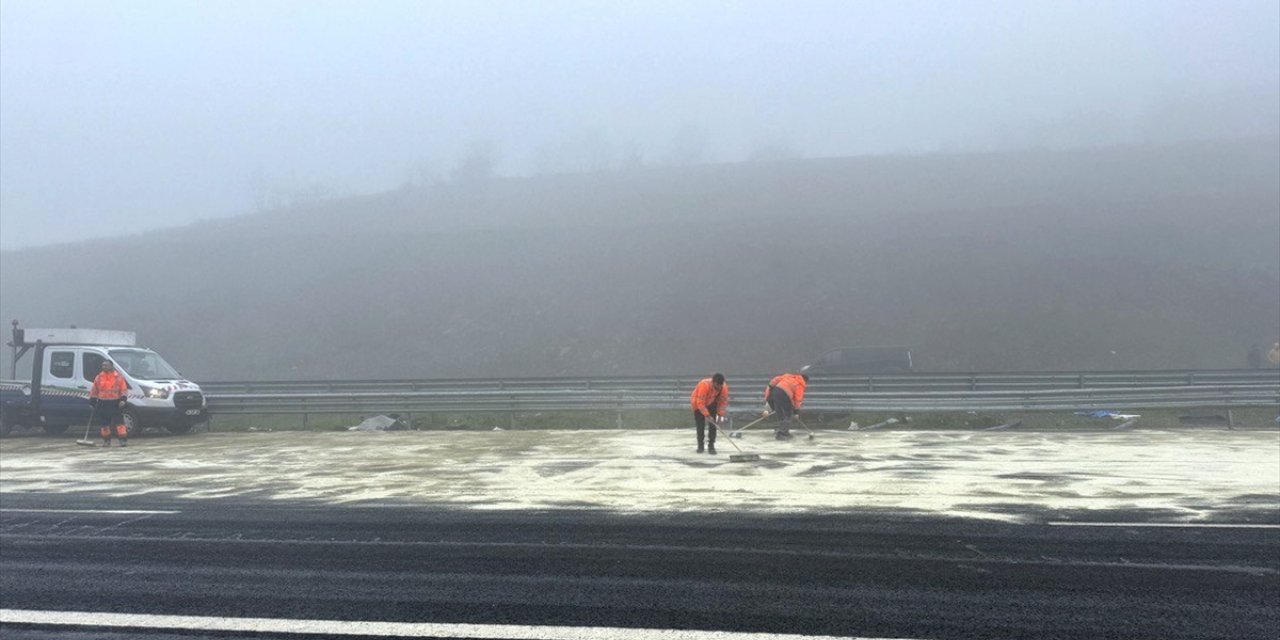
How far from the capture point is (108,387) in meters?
15.2

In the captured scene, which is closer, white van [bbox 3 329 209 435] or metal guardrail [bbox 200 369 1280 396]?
white van [bbox 3 329 209 435]

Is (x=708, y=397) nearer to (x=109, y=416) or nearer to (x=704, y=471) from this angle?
(x=704, y=471)

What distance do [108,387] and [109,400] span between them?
0.23m

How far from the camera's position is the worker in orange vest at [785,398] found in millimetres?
14953

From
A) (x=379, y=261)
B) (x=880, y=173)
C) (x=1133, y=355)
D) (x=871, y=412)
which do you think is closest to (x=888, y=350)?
(x=871, y=412)

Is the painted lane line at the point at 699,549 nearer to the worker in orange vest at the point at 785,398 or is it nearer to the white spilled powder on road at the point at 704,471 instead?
the white spilled powder on road at the point at 704,471

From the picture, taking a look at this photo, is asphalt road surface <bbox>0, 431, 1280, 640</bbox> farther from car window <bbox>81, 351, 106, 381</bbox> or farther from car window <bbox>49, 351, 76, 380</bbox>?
car window <bbox>49, 351, 76, 380</bbox>

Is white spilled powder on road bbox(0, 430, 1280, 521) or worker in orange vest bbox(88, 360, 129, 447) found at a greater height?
worker in orange vest bbox(88, 360, 129, 447)

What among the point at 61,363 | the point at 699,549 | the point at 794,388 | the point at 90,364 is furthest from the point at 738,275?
the point at 699,549

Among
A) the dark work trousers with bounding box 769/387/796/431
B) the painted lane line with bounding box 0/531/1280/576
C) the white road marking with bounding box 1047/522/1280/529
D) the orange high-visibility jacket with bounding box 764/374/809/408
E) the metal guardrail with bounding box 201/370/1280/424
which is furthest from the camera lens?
the metal guardrail with bounding box 201/370/1280/424

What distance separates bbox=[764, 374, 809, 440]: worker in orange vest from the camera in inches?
589

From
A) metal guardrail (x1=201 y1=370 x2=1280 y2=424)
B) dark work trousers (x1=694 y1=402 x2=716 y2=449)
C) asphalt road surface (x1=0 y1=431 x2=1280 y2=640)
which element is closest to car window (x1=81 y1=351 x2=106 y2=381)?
metal guardrail (x1=201 y1=370 x2=1280 y2=424)

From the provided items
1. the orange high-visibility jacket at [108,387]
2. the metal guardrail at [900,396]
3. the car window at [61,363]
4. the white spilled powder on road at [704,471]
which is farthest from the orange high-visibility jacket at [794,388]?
the car window at [61,363]

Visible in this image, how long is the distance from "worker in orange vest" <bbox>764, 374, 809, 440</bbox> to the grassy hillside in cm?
1537
